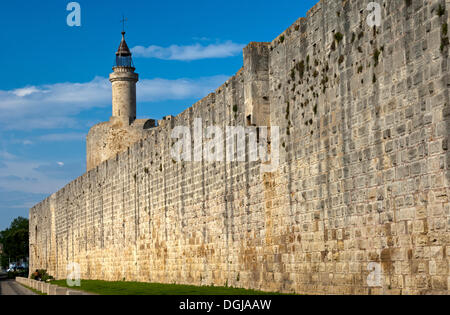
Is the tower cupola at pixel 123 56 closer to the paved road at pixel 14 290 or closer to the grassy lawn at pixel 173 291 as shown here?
the paved road at pixel 14 290

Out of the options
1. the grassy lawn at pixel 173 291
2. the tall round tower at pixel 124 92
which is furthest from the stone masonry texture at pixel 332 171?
the tall round tower at pixel 124 92

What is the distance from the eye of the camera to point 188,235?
792 inches

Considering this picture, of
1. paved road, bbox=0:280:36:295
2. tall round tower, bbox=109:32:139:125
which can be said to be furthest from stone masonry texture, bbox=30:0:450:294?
tall round tower, bbox=109:32:139:125

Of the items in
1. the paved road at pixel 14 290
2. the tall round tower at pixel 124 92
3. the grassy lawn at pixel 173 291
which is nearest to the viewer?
the grassy lawn at pixel 173 291

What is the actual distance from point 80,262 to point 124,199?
9.42 meters

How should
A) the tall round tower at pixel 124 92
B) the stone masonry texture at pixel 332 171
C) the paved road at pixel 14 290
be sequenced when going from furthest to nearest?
1. the tall round tower at pixel 124 92
2. the paved road at pixel 14 290
3. the stone masonry texture at pixel 332 171

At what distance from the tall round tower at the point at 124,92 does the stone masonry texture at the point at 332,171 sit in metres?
22.2

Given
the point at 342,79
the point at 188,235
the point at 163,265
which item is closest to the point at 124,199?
the point at 163,265

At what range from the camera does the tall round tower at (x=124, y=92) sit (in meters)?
43.7

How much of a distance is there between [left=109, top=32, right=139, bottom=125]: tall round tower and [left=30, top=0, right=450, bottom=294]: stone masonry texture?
22.2 metres

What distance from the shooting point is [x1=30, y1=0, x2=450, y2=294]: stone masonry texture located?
9.60 meters

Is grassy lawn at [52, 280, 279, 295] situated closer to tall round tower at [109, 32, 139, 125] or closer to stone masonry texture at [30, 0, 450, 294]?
stone masonry texture at [30, 0, 450, 294]

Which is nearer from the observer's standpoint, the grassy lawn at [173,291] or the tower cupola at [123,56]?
the grassy lawn at [173,291]

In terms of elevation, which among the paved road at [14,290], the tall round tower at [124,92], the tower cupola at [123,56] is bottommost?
the paved road at [14,290]
